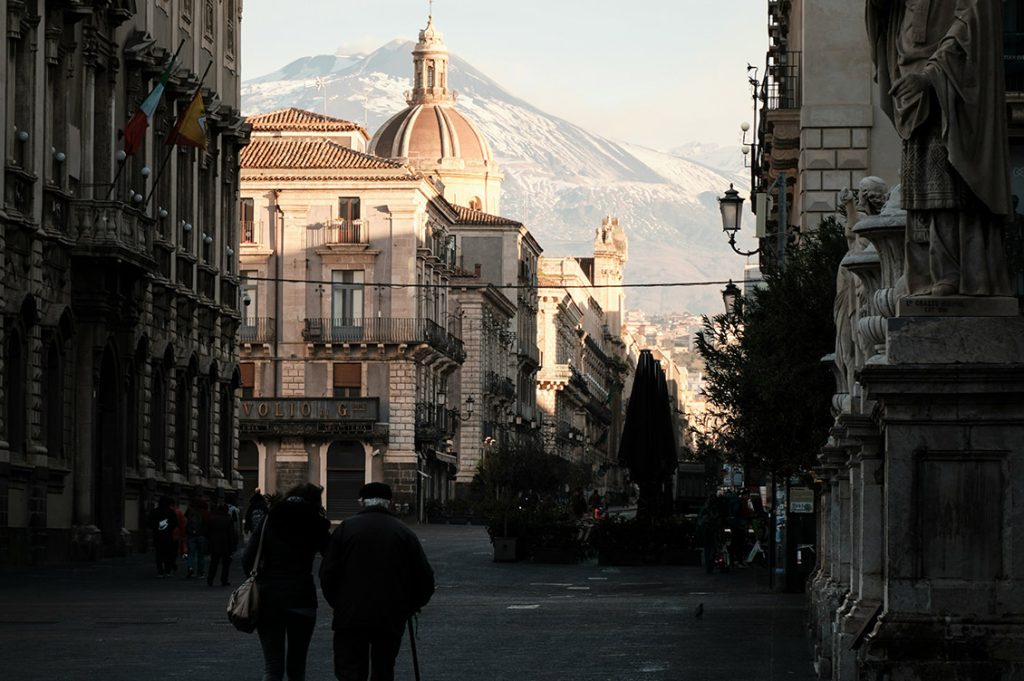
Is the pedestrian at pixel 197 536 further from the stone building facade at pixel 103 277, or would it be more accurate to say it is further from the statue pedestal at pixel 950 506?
the statue pedestal at pixel 950 506

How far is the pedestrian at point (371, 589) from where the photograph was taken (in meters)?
12.8

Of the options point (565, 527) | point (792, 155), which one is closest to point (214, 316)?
point (565, 527)

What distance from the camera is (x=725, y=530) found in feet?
143

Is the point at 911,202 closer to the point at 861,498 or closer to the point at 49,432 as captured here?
the point at 861,498

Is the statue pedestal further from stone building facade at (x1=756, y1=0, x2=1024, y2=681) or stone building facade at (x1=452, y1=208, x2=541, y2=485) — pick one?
stone building facade at (x1=452, y1=208, x2=541, y2=485)

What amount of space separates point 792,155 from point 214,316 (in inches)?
695

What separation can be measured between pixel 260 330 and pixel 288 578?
255 feet

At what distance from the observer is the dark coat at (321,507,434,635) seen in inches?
505

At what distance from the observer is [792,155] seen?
42844mm

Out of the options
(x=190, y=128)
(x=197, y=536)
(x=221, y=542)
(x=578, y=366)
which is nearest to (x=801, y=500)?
(x=221, y=542)

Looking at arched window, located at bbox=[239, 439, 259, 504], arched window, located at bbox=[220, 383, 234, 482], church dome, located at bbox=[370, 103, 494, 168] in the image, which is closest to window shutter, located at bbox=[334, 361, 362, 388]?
arched window, located at bbox=[239, 439, 259, 504]

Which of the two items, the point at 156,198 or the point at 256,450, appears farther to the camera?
the point at 256,450

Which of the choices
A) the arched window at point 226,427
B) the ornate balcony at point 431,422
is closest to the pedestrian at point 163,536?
the arched window at point 226,427

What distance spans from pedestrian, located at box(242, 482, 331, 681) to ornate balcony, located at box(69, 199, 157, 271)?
92.5 feet
